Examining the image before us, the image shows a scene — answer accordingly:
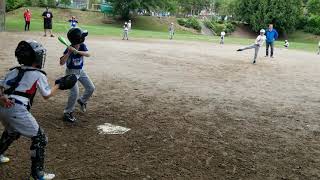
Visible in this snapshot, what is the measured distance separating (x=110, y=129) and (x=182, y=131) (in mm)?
1265

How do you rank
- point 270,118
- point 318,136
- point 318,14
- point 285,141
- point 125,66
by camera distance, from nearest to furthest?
point 285,141 < point 318,136 < point 270,118 < point 125,66 < point 318,14

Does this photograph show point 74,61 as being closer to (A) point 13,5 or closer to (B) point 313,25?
(A) point 13,5

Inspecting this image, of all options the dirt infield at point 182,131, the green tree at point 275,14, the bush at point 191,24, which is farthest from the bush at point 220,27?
the dirt infield at point 182,131

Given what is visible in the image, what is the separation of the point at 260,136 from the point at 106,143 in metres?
2.78

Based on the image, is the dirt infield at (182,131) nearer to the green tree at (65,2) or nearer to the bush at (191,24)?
the bush at (191,24)

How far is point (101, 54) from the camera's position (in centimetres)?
2009

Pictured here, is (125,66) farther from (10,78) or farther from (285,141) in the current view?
(10,78)

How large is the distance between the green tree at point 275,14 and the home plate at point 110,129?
67524 mm

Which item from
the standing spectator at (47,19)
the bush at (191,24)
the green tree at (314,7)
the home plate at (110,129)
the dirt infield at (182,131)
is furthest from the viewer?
the green tree at (314,7)

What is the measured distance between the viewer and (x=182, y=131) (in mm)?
7848

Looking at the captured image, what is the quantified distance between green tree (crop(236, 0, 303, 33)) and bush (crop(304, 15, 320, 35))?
2667 millimetres

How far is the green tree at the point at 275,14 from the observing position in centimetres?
7238

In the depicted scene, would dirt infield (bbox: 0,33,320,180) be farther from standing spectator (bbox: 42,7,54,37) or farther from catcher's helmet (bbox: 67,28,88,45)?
standing spectator (bbox: 42,7,54,37)

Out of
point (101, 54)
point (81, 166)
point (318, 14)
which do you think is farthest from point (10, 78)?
point (318, 14)
